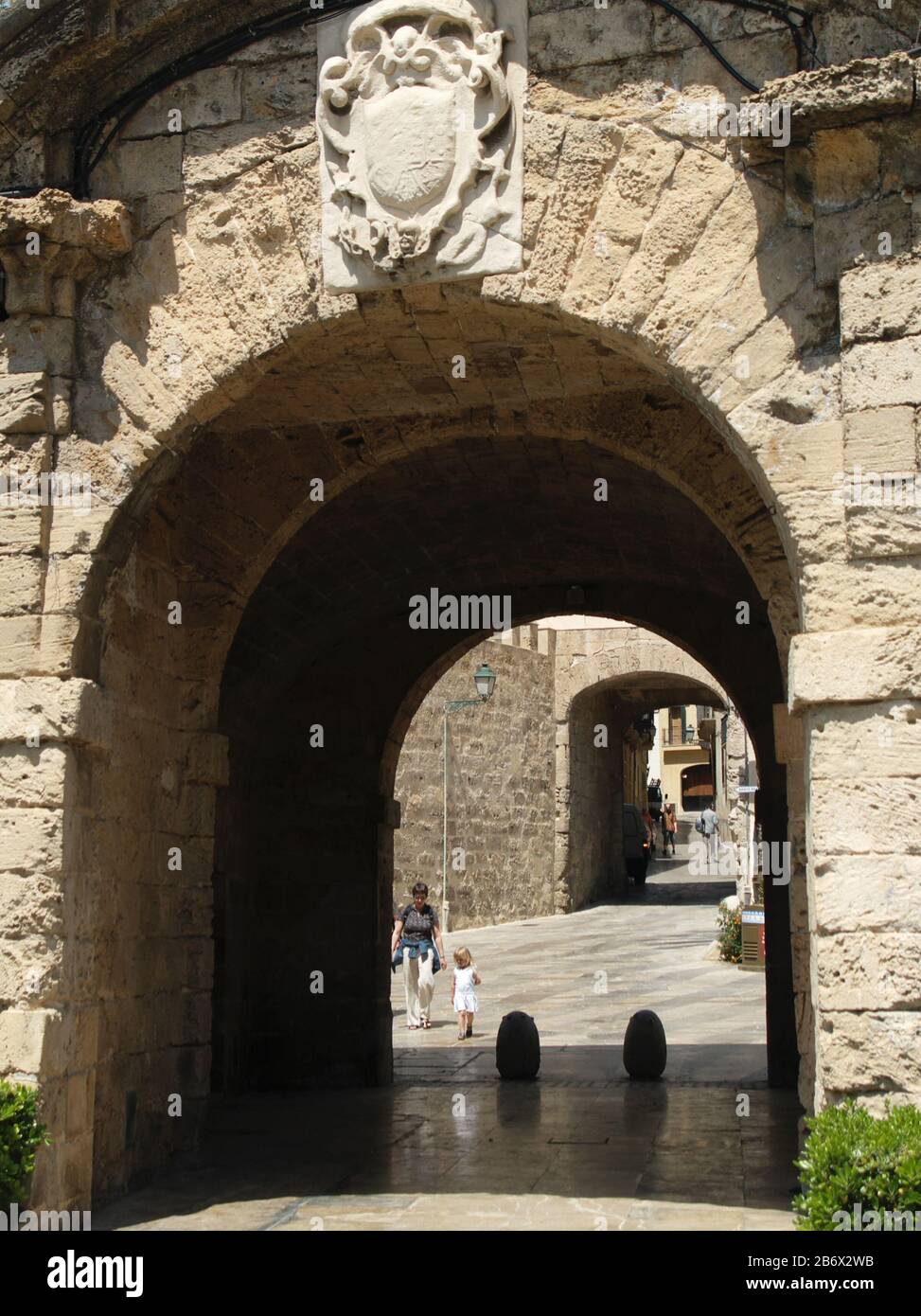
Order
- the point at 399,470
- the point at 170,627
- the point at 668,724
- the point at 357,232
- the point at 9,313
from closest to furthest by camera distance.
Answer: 1. the point at 357,232
2. the point at 9,313
3. the point at 170,627
4. the point at 399,470
5. the point at 668,724

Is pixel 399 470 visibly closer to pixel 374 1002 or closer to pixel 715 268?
pixel 715 268

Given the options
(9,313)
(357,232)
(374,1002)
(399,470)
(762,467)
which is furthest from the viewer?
(374,1002)

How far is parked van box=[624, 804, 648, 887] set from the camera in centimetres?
2856

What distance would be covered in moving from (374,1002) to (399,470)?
4.00 m

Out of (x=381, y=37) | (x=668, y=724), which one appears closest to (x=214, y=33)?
(x=381, y=37)

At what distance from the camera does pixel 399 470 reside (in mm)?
8312

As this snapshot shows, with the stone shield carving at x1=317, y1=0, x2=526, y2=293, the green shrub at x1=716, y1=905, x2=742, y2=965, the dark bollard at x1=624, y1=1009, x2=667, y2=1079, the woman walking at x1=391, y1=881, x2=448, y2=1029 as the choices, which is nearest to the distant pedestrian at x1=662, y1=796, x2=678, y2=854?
the green shrub at x1=716, y1=905, x2=742, y2=965

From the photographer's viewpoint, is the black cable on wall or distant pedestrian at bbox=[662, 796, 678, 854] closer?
the black cable on wall

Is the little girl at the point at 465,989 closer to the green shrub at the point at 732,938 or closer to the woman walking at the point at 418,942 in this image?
the woman walking at the point at 418,942

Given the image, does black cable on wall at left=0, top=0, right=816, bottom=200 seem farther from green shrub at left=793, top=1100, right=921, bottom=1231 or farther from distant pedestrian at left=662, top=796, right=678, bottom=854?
distant pedestrian at left=662, top=796, right=678, bottom=854

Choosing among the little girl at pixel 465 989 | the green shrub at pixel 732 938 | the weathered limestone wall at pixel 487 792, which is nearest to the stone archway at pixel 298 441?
the little girl at pixel 465 989

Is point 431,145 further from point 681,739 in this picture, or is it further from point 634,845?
point 681,739

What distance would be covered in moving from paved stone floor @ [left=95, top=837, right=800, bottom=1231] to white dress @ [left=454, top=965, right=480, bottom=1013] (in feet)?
1.10

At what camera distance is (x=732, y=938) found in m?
17.3
